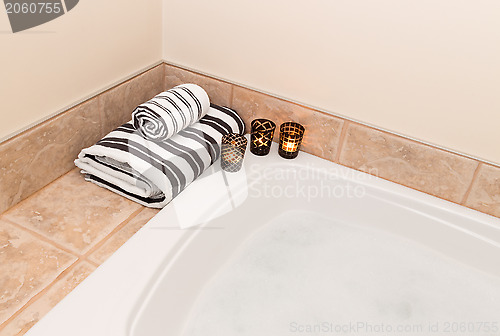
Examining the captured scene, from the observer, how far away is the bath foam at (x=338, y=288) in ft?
4.06

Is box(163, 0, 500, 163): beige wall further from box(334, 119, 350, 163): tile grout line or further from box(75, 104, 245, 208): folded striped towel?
box(75, 104, 245, 208): folded striped towel

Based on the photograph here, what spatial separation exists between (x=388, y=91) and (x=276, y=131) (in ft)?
1.32

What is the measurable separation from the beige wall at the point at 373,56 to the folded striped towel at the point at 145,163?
35 cm

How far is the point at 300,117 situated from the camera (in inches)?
61.4

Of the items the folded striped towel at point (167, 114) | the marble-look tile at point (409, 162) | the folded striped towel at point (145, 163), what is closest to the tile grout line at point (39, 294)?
the folded striped towel at point (145, 163)

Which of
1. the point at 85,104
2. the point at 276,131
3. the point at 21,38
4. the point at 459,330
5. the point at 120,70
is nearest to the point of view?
the point at 21,38

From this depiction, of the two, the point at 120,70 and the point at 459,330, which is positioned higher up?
the point at 120,70

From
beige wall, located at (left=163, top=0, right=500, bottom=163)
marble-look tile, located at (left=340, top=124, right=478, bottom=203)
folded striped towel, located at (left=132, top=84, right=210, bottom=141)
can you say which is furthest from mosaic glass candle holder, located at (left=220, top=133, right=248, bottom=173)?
marble-look tile, located at (left=340, top=124, right=478, bottom=203)

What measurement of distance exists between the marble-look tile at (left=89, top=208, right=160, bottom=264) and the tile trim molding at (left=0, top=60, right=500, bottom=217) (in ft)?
0.96

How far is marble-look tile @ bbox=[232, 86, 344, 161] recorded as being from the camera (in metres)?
1.53

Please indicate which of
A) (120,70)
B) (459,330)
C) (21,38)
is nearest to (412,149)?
(459,330)

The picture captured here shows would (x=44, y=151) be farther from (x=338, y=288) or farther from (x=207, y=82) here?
(x=338, y=288)

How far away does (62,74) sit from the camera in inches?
51.2

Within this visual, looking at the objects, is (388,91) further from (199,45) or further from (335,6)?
(199,45)
